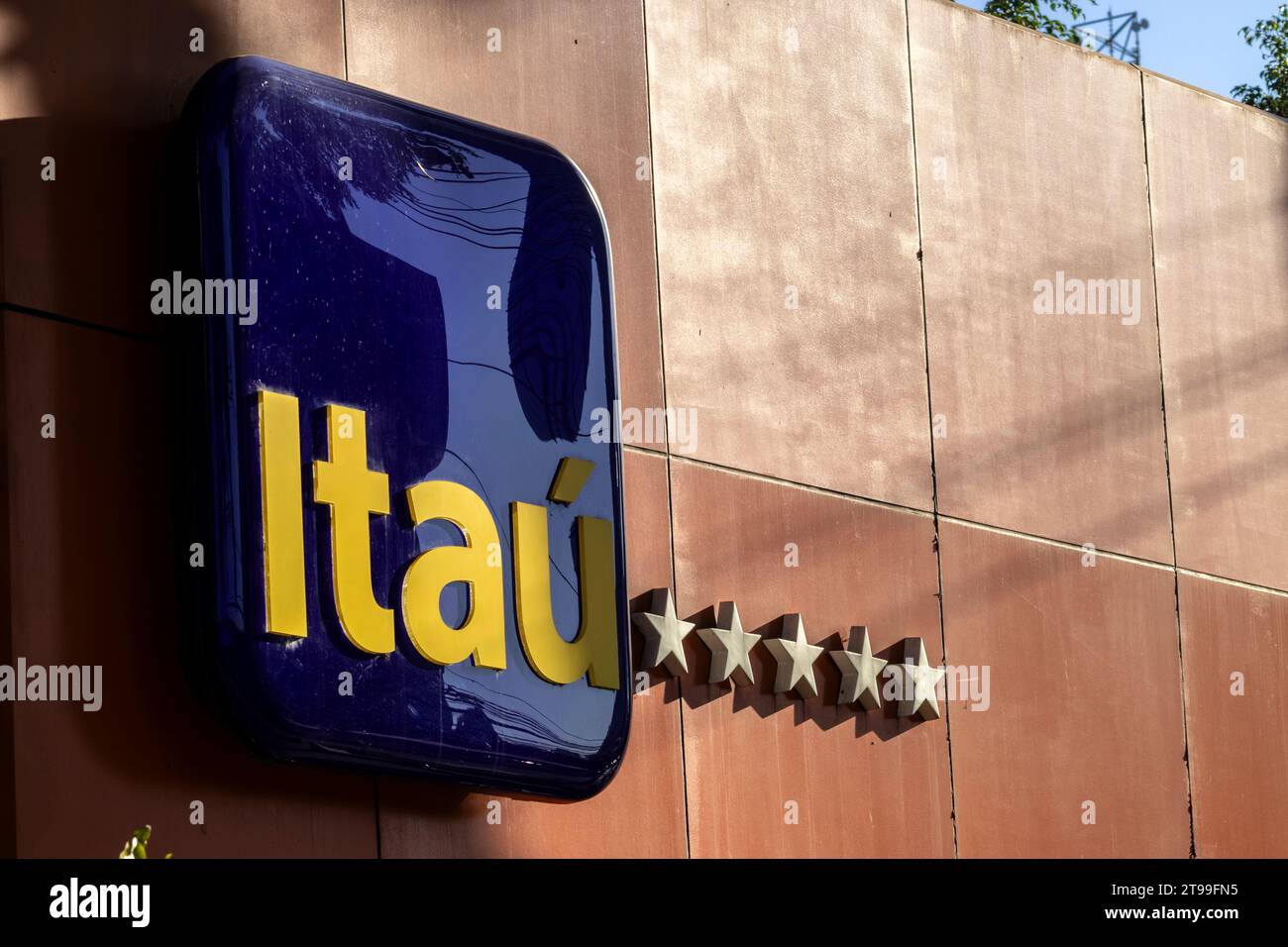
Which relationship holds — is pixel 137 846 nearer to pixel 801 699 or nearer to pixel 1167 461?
pixel 801 699

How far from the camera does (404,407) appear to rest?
6.98 meters

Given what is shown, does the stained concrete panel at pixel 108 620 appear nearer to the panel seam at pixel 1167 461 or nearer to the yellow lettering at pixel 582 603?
the yellow lettering at pixel 582 603

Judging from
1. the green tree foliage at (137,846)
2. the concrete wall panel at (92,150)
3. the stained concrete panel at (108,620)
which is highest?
the concrete wall panel at (92,150)

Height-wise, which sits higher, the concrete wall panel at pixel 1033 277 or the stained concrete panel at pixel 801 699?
the concrete wall panel at pixel 1033 277

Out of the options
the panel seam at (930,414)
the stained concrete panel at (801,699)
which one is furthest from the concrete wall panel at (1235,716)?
the stained concrete panel at (801,699)

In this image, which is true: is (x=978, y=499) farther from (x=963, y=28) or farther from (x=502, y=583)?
(x=502, y=583)

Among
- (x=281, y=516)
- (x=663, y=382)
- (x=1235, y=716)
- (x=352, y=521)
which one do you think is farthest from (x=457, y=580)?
(x=1235, y=716)

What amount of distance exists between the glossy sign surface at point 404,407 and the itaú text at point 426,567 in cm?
1

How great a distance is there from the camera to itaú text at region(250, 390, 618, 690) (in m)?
6.39

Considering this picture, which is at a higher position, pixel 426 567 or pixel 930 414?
pixel 930 414

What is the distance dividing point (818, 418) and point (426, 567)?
3168 millimetres

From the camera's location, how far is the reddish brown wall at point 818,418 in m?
6.31

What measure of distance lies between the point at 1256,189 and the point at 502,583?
25.8 feet

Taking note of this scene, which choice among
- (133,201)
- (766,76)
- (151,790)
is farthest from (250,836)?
(766,76)
